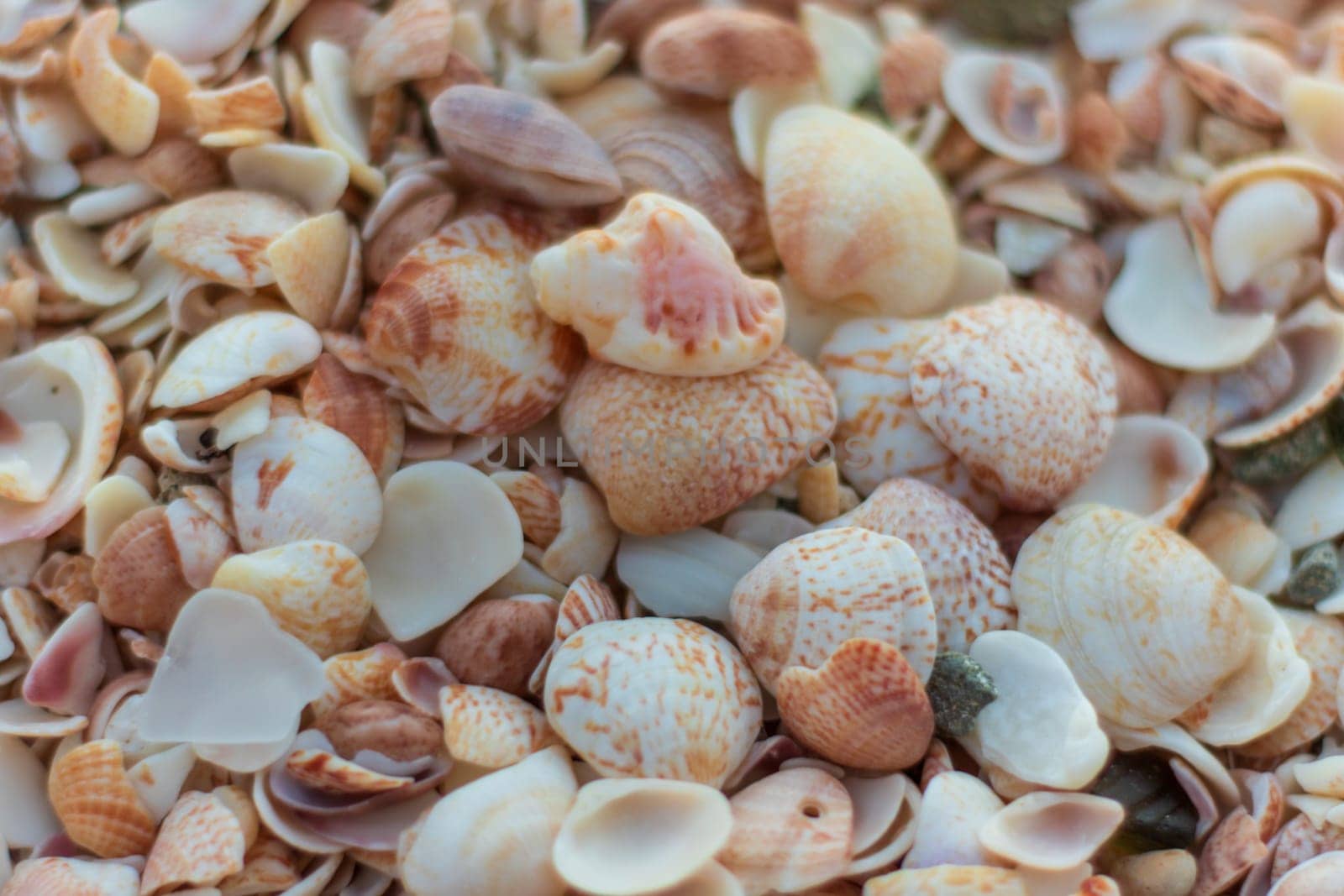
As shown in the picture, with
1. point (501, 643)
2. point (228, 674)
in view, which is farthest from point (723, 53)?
point (228, 674)

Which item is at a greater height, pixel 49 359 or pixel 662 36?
pixel 662 36

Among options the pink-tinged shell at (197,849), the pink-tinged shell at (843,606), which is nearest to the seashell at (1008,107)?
the pink-tinged shell at (843,606)

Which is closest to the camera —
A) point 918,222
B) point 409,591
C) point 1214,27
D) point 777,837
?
point 777,837

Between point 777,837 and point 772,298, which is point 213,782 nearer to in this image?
point 777,837

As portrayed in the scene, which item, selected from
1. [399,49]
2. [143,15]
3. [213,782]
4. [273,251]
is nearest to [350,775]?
[213,782]

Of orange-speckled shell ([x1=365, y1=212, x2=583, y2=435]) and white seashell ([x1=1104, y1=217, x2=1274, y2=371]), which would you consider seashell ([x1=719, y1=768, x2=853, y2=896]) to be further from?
white seashell ([x1=1104, y1=217, x2=1274, y2=371])

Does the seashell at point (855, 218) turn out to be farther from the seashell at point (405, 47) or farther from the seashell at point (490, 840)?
the seashell at point (490, 840)

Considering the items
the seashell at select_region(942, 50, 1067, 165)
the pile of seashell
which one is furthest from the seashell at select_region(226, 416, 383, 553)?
the seashell at select_region(942, 50, 1067, 165)
